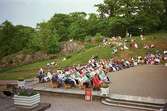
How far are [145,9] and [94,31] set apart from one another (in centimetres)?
580

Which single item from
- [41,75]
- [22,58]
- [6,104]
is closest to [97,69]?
[41,75]

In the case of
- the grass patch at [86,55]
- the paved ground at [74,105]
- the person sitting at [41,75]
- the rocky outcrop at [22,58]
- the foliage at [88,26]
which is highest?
the foliage at [88,26]

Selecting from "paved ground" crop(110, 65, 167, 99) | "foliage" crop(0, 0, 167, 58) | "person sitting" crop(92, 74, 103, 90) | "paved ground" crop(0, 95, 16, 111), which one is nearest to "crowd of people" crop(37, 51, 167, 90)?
"person sitting" crop(92, 74, 103, 90)

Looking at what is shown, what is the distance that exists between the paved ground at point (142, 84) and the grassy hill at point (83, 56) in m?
3.83

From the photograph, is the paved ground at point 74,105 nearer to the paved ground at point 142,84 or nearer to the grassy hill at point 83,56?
the paved ground at point 142,84

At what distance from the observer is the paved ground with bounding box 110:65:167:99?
1305 centimetres

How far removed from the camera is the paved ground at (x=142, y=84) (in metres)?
13.0

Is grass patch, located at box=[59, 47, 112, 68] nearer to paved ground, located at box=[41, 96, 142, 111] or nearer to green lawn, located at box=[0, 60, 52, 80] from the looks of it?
green lawn, located at box=[0, 60, 52, 80]

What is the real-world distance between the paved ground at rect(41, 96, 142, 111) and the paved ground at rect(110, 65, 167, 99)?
162 cm

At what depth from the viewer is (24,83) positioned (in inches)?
598

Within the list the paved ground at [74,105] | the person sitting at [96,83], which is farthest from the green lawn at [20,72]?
the person sitting at [96,83]

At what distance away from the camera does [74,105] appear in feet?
39.8

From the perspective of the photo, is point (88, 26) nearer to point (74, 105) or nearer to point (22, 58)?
point (22, 58)

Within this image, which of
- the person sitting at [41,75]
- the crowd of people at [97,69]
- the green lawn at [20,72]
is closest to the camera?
the crowd of people at [97,69]
